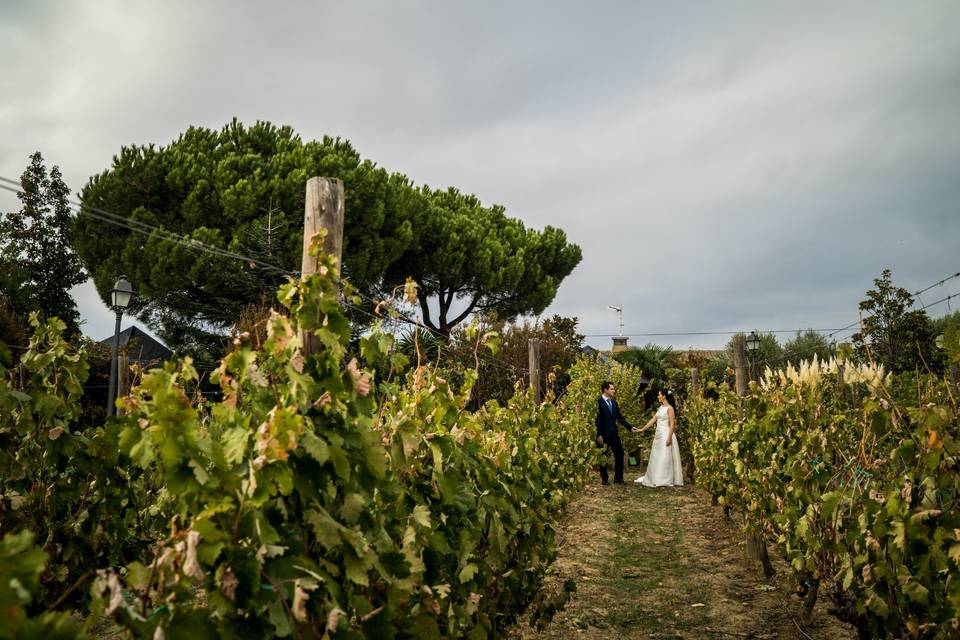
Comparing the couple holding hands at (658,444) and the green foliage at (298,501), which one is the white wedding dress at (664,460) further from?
the green foliage at (298,501)

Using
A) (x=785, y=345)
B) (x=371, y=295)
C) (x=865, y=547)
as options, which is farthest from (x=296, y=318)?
(x=785, y=345)

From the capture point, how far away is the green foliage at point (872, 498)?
2691 mm

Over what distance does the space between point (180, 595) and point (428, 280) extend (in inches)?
1022

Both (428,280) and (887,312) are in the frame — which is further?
(428,280)

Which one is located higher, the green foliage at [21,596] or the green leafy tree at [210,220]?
the green leafy tree at [210,220]

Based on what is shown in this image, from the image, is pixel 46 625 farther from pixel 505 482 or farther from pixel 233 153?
pixel 233 153

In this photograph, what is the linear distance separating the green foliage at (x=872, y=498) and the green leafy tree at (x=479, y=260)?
20.1m

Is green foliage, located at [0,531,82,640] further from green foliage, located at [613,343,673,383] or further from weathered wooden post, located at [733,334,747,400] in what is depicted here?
green foliage, located at [613,343,673,383]

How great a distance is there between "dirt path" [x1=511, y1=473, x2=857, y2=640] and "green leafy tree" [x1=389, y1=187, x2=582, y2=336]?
1757 cm

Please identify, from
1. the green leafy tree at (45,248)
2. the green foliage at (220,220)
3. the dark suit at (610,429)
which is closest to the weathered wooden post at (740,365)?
the dark suit at (610,429)

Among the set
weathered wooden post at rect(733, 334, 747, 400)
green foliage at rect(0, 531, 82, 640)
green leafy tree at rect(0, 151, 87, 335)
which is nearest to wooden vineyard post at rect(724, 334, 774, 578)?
weathered wooden post at rect(733, 334, 747, 400)

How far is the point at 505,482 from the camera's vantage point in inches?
155

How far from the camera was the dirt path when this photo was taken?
4.35m

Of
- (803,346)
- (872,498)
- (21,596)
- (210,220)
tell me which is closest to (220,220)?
(210,220)
